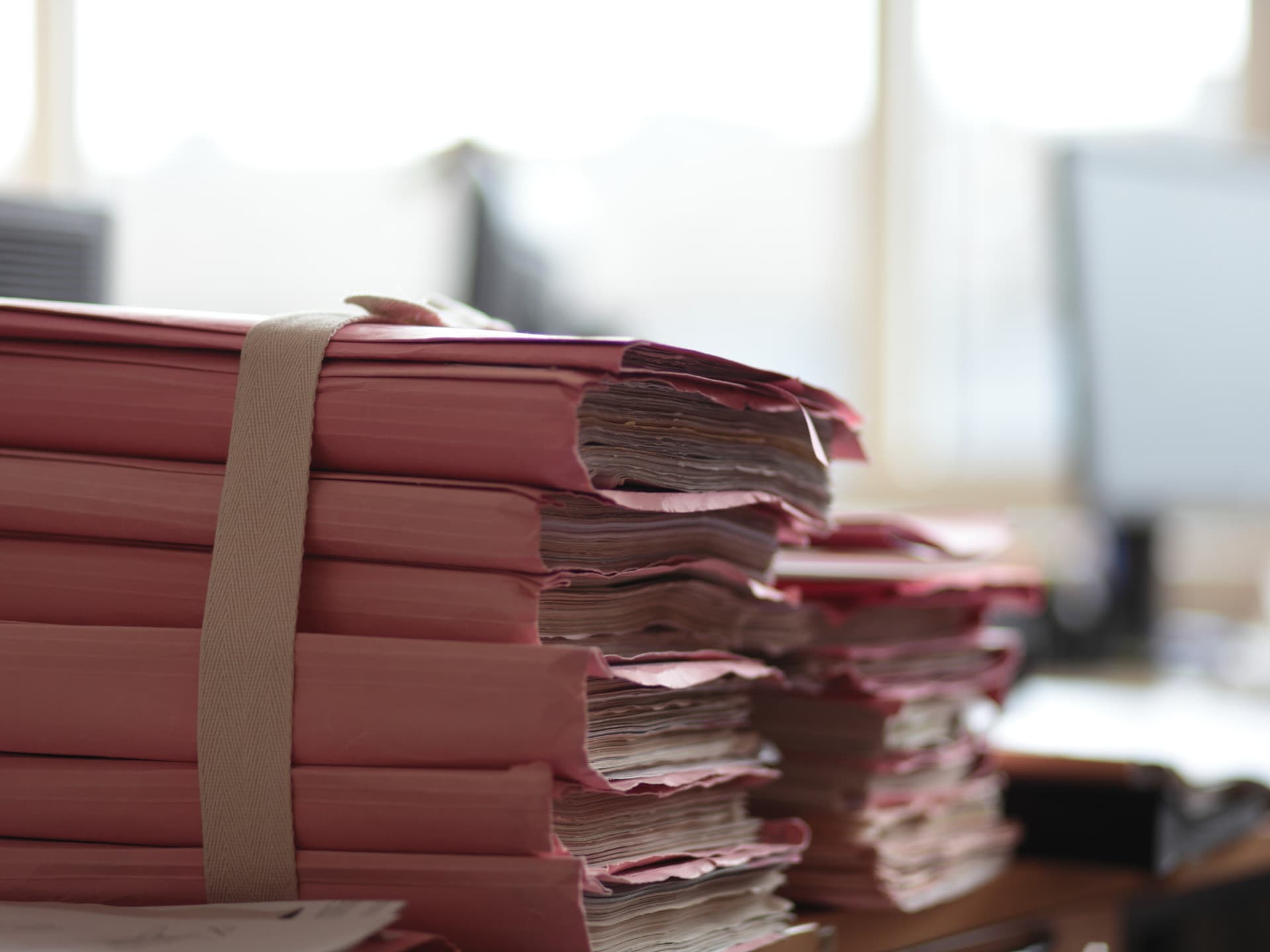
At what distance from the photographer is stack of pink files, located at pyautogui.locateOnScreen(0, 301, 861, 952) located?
484mm

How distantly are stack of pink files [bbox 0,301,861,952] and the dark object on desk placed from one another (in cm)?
36

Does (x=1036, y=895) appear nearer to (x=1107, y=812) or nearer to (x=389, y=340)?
(x=1107, y=812)

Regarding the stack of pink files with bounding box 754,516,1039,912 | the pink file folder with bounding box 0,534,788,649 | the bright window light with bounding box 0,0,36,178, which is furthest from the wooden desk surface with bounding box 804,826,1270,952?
A: the bright window light with bounding box 0,0,36,178

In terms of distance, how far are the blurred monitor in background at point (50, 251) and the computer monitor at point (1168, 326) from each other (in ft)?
4.42

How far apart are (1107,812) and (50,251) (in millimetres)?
775

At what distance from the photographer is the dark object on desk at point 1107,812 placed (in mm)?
839

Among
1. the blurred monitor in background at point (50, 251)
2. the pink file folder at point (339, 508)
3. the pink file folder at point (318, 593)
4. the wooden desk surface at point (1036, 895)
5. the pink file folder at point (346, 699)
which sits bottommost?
the wooden desk surface at point (1036, 895)

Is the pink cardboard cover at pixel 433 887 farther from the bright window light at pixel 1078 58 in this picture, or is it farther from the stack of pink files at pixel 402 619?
the bright window light at pixel 1078 58

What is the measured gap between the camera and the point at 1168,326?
1930mm

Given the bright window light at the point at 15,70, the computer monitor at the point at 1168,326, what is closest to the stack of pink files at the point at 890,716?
the computer monitor at the point at 1168,326

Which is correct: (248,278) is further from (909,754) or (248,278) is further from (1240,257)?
(909,754)

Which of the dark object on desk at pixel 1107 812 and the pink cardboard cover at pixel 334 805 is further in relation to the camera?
the dark object on desk at pixel 1107 812

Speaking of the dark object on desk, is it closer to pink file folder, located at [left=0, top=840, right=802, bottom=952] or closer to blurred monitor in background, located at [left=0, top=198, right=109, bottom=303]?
pink file folder, located at [left=0, top=840, right=802, bottom=952]

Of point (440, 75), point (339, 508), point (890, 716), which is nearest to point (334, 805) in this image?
point (339, 508)
